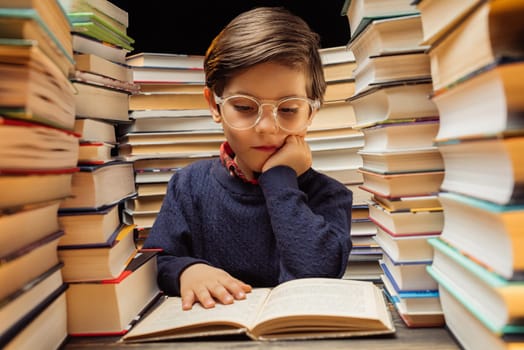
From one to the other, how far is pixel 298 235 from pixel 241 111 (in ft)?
1.04

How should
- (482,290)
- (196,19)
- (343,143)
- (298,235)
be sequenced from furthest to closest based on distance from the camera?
1. (196,19)
2. (343,143)
3. (298,235)
4. (482,290)

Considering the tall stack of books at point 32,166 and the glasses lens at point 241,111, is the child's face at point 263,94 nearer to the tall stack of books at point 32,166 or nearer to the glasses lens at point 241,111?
the glasses lens at point 241,111

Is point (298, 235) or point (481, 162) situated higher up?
point (481, 162)

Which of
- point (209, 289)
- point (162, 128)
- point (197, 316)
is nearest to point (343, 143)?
point (162, 128)

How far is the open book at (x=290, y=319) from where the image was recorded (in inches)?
27.1

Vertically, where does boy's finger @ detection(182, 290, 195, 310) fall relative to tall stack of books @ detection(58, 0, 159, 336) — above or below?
below

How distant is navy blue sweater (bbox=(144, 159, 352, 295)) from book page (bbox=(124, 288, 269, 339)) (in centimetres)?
19

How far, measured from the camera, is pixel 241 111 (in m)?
1.06

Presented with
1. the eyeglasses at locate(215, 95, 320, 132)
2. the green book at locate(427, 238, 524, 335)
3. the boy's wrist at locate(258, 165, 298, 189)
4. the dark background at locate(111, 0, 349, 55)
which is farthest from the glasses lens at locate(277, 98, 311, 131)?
the dark background at locate(111, 0, 349, 55)

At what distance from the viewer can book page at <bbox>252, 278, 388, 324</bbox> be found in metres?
0.69

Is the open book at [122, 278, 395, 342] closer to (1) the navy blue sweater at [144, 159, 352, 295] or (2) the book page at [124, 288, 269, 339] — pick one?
(2) the book page at [124, 288, 269, 339]

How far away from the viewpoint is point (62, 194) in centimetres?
71

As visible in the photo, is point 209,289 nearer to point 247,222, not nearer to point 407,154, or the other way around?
point 247,222

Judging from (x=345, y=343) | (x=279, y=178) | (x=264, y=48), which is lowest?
(x=345, y=343)
